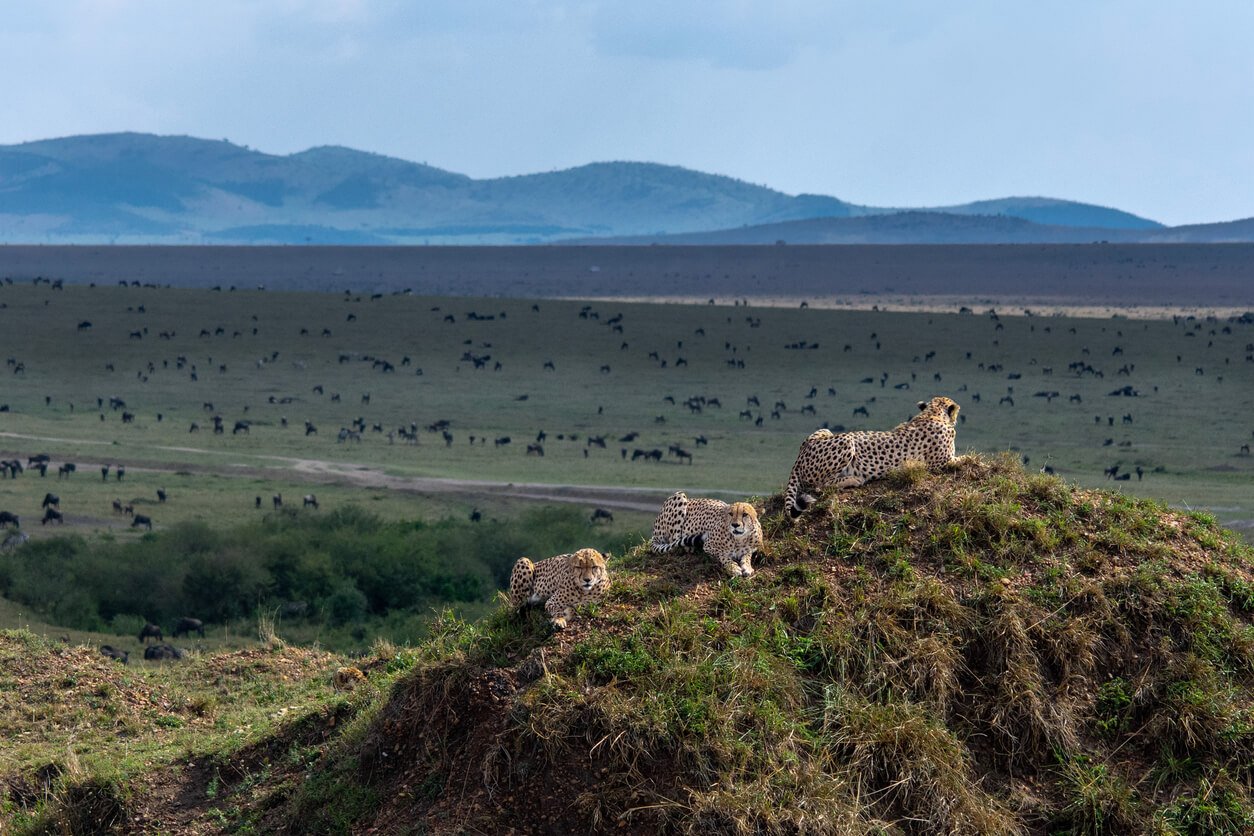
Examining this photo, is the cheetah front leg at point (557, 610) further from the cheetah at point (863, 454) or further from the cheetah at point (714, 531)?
the cheetah at point (863, 454)

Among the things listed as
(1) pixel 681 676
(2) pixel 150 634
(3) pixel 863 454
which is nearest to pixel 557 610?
(1) pixel 681 676

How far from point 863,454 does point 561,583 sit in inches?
96.1

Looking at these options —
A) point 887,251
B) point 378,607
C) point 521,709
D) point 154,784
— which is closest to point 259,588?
point 378,607

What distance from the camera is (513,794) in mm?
7773

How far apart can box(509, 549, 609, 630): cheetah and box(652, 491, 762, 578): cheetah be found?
71 cm

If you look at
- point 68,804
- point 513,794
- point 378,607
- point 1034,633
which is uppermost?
point 1034,633

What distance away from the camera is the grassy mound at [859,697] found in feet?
25.2

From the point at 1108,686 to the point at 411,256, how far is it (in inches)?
4668

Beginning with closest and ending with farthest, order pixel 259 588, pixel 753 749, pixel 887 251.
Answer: pixel 753 749 → pixel 259 588 → pixel 887 251

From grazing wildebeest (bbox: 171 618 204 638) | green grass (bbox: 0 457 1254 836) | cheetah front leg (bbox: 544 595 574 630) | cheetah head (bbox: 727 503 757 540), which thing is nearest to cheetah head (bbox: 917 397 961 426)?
green grass (bbox: 0 457 1254 836)

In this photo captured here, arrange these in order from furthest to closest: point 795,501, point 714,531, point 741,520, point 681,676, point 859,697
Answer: point 795,501 → point 714,531 → point 741,520 → point 859,697 → point 681,676

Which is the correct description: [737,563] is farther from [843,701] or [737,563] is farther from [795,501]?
[843,701]

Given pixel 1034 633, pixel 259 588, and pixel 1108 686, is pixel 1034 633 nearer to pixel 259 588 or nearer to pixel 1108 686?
pixel 1108 686

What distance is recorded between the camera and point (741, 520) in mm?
8875
